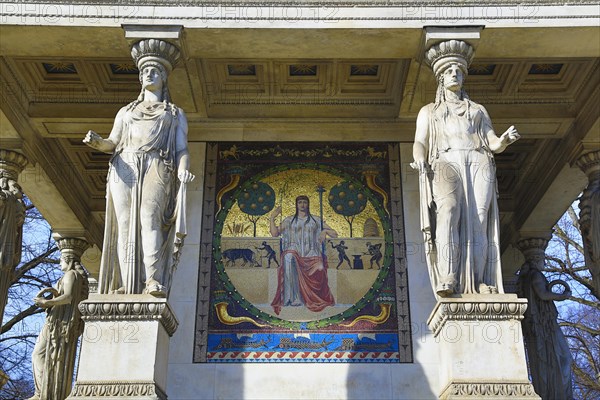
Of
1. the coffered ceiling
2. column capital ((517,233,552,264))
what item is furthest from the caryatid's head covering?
column capital ((517,233,552,264))

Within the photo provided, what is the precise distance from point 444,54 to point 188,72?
3.99 meters

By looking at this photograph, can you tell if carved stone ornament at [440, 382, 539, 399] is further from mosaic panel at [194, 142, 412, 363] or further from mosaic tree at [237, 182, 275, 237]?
mosaic tree at [237, 182, 275, 237]

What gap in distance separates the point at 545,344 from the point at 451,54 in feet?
25.4

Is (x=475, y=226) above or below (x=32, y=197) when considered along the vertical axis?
below

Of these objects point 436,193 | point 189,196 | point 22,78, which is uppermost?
point 22,78

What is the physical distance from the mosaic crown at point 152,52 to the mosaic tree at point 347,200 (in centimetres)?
370

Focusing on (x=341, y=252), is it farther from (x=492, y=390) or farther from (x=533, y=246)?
(x=533, y=246)

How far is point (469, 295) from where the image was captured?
10.2 meters

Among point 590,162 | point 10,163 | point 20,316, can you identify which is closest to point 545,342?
point 590,162

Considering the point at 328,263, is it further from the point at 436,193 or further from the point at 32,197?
the point at 32,197

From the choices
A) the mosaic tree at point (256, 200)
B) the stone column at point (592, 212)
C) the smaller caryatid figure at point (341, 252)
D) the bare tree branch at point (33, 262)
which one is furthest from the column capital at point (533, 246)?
the bare tree branch at point (33, 262)

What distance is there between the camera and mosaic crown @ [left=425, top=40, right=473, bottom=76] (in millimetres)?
11414

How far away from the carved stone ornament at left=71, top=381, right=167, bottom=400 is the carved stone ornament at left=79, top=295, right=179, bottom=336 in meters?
0.77

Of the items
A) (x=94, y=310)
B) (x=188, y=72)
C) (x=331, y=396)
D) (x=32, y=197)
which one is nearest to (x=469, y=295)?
(x=331, y=396)
